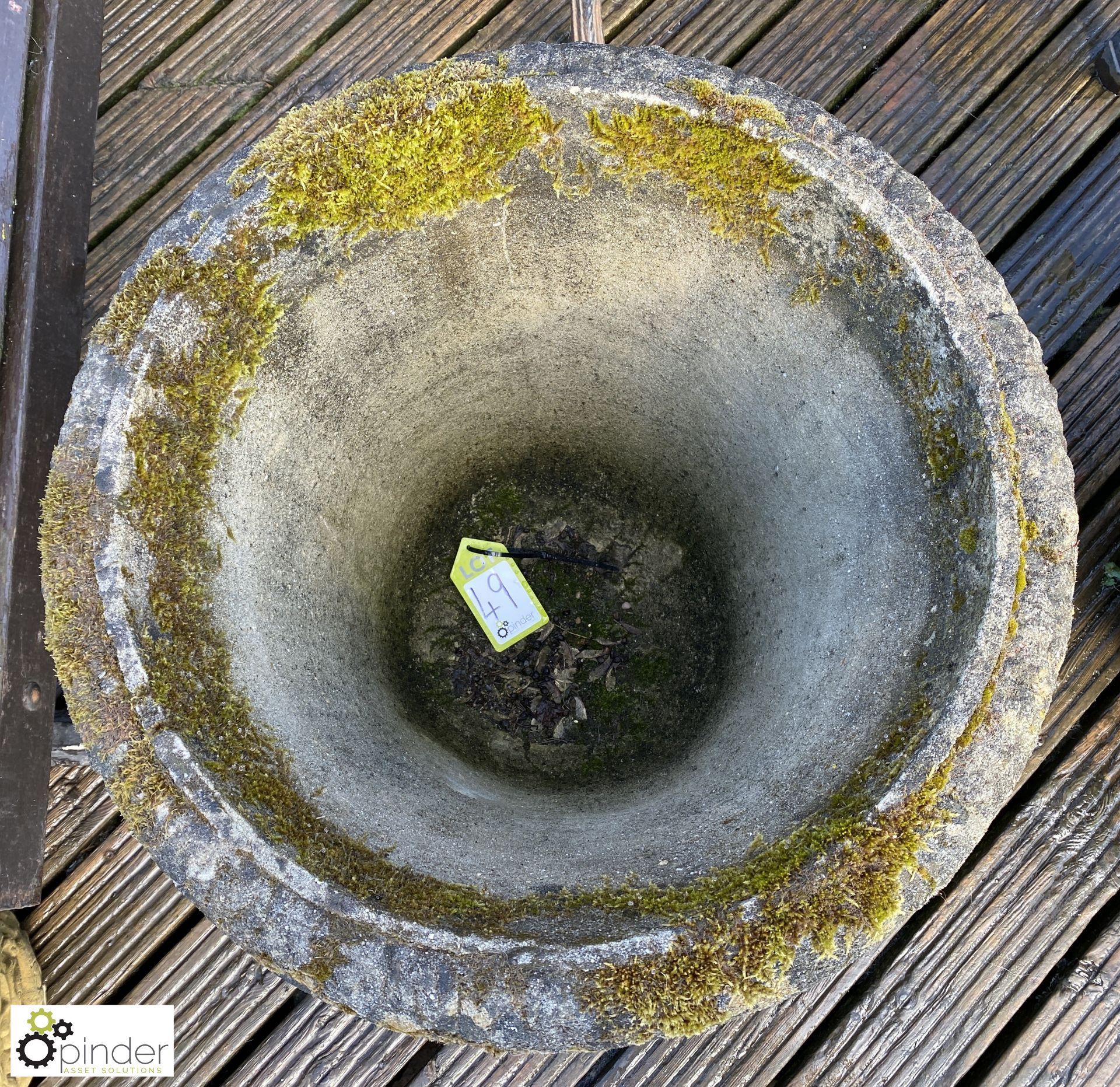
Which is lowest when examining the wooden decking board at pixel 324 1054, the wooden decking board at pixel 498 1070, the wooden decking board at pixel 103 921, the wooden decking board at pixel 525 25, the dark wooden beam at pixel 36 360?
the wooden decking board at pixel 103 921

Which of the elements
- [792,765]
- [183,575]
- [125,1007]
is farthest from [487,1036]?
[125,1007]

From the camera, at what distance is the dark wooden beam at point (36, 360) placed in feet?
6.83

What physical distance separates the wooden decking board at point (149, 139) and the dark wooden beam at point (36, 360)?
0.08m

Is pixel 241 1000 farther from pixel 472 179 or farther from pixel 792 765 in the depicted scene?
pixel 472 179

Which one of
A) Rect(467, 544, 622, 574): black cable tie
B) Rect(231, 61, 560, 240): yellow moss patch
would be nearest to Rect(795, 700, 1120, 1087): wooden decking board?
Rect(467, 544, 622, 574): black cable tie

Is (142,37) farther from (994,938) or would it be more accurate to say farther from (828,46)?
(994,938)

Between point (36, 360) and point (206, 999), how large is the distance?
1.81m

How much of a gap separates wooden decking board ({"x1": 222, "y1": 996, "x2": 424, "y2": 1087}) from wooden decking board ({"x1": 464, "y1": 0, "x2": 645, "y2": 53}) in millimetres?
2833

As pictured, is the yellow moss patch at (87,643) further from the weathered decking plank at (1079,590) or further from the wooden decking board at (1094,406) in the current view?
the wooden decking board at (1094,406)

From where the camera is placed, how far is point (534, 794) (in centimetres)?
206

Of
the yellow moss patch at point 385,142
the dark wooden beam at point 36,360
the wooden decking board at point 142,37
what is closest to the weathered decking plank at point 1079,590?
the dark wooden beam at point 36,360

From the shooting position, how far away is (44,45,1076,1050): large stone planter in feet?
4.41

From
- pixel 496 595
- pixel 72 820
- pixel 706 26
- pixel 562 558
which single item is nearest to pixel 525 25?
pixel 706 26

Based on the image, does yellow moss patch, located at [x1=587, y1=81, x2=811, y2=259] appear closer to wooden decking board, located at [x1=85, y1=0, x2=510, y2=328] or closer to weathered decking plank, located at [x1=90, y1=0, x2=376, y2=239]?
wooden decking board, located at [x1=85, y1=0, x2=510, y2=328]
